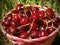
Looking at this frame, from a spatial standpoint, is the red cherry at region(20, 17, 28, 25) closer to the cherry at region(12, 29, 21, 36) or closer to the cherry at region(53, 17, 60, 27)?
the cherry at region(12, 29, 21, 36)

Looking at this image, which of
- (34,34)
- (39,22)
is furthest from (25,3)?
(34,34)

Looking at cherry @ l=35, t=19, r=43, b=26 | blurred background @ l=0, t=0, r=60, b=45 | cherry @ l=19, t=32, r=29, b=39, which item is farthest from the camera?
blurred background @ l=0, t=0, r=60, b=45

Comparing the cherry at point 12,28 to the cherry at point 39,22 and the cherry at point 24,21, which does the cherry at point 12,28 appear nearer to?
the cherry at point 24,21

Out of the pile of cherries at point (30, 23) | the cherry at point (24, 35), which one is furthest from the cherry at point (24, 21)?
the cherry at point (24, 35)

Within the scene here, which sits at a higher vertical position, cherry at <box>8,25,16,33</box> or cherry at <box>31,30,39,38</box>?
cherry at <box>8,25,16,33</box>

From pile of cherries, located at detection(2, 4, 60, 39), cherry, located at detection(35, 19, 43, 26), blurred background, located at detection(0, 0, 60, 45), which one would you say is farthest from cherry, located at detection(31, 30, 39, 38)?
blurred background, located at detection(0, 0, 60, 45)

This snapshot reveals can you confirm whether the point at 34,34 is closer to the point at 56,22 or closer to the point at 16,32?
the point at 16,32

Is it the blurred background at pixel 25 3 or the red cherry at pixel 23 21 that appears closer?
the red cherry at pixel 23 21

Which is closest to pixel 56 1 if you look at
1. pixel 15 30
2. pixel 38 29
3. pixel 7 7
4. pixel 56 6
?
pixel 56 6
